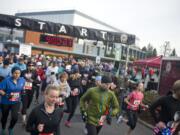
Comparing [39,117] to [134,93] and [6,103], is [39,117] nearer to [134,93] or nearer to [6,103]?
[6,103]

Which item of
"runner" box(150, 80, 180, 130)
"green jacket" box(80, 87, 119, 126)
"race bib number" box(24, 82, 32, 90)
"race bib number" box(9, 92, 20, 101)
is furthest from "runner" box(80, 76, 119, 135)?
"race bib number" box(24, 82, 32, 90)

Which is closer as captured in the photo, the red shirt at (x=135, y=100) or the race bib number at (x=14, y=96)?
the race bib number at (x=14, y=96)

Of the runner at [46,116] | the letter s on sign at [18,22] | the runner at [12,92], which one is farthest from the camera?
the letter s on sign at [18,22]

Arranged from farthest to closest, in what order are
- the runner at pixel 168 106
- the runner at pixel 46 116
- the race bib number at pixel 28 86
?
the race bib number at pixel 28 86 < the runner at pixel 168 106 < the runner at pixel 46 116

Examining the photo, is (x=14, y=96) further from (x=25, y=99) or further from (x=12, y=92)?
(x=25, y=99)

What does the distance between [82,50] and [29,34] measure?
10.3 m

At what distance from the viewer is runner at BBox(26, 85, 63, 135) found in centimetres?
410

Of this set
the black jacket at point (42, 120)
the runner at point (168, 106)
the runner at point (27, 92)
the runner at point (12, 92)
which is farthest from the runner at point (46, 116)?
the runner at point (27, 92)

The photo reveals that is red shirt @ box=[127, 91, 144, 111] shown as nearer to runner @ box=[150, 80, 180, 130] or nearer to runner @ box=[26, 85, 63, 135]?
runner @ box=[150, 80, 180, 130]

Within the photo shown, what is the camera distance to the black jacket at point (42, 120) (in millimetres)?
4125

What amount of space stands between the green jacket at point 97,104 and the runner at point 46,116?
1.73 metres

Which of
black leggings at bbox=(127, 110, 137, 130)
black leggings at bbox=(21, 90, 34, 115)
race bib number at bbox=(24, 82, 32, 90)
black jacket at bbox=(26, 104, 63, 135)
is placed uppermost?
black jacket at bbox=(26, 104, 63, 135)

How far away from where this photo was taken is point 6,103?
274 inches

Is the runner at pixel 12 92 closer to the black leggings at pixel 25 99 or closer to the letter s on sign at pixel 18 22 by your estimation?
the black leggings at pixel 25 99
